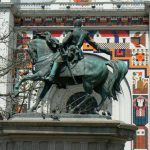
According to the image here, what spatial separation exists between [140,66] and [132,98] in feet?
5.02

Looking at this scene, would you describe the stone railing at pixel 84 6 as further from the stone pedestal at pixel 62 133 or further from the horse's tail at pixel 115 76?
the stone pedestal at pixel 62 133

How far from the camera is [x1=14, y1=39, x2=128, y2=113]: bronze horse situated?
32.8 ft

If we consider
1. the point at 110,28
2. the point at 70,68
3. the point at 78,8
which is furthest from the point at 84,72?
the point at 78,8

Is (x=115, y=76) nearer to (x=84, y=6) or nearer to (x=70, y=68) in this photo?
(x=70, y=68)

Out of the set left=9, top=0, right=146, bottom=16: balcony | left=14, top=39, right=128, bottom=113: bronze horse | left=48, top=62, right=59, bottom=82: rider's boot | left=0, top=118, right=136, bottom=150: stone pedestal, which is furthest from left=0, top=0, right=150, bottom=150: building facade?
left=0, top=118, right=136, bottom=150: stone pedestal

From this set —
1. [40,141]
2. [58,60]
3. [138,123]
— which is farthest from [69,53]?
[138,123]

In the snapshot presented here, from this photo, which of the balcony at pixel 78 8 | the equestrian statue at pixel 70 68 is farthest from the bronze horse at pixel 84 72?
the balcony at pixel 78 8

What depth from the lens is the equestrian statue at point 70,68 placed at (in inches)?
392

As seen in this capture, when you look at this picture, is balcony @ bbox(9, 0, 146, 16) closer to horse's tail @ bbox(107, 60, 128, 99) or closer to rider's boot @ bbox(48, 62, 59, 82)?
horse's tail @ bbox(107, 60, 128, 99)

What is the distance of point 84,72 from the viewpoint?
32.9 ft

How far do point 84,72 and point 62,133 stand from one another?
Result: 1593 millimetres

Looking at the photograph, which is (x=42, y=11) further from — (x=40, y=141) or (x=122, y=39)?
(x=40, y=141)

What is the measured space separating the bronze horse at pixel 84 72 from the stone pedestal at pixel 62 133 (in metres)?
1.01

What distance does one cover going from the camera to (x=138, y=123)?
2444cm
